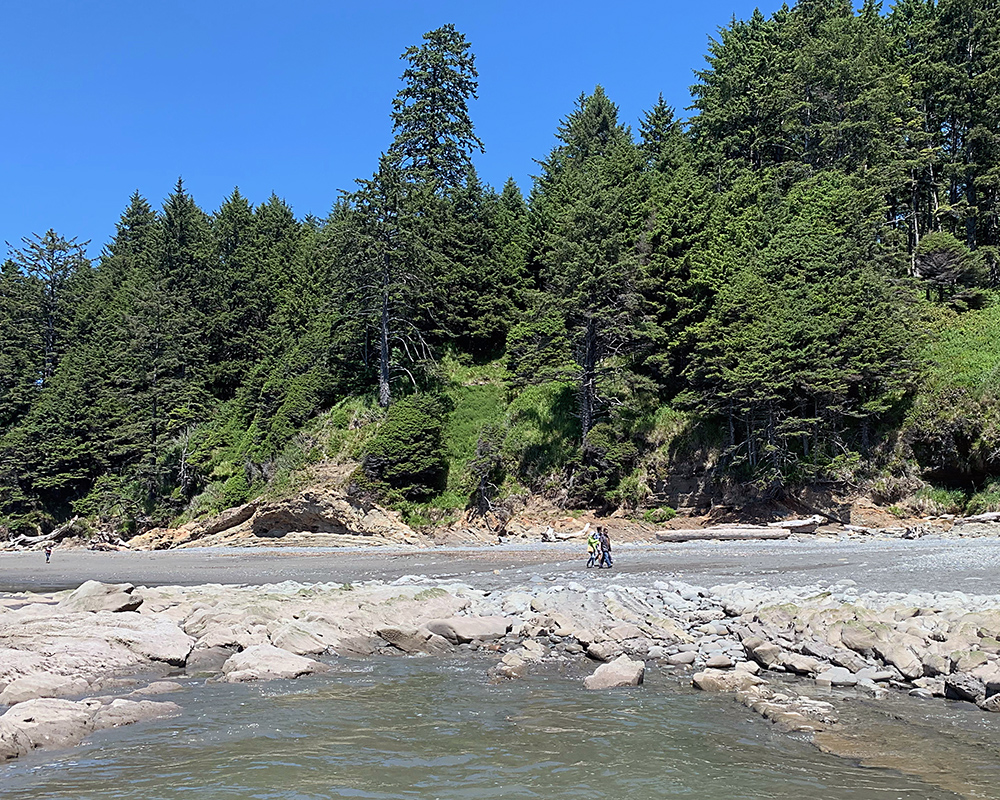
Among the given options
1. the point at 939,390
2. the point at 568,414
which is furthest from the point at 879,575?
the point at 568,414

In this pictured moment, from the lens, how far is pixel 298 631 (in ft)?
48.4

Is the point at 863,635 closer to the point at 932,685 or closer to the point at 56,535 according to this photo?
the point at 932,685

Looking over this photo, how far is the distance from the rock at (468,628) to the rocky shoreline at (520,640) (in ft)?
0.10

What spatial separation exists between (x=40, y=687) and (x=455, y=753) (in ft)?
23.6

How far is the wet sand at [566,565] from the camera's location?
18156 mm

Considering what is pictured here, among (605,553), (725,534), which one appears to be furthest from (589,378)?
(605,553)

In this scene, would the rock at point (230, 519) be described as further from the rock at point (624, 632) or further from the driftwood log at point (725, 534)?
the rock at point (624, 632)

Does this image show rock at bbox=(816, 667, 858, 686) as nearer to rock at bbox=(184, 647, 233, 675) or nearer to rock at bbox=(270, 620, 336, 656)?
rock at bbox=(270, 620, 336, 656)

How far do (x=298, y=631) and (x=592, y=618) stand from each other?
19.5ft

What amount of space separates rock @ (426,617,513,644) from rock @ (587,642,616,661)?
7.32 ft

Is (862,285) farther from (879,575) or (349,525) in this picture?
(349,525)

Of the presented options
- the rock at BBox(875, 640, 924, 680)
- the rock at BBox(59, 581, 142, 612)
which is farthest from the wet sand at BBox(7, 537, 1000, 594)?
the rock at BBox(59, 581, 142, 612)

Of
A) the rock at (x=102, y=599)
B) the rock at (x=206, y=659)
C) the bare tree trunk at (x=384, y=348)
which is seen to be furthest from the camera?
the bare tree trunk at (x=384, y=348)

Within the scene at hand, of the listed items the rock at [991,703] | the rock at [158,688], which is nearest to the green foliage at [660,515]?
the rock at [991,703]
